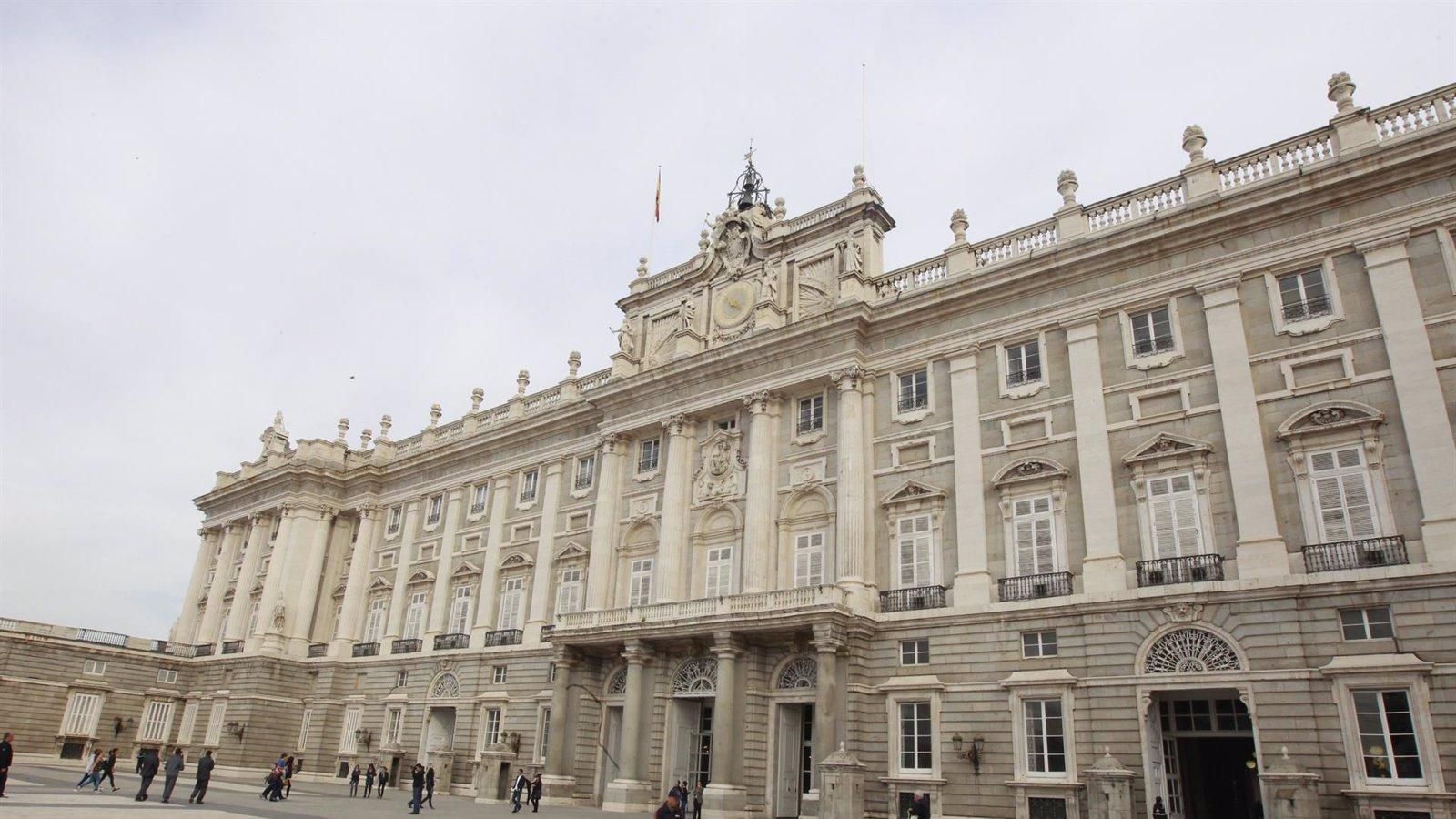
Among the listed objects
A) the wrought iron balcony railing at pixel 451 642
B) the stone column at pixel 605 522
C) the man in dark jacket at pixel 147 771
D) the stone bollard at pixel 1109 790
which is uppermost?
the stone column at pixel 605 522

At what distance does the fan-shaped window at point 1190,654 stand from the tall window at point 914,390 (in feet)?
30.9

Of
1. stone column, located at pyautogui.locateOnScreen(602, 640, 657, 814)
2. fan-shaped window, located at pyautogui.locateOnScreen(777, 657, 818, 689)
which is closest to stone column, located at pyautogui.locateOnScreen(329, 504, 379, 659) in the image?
stone column, located at pyautogui.locateOnScreen(602, 640, 657, 814)

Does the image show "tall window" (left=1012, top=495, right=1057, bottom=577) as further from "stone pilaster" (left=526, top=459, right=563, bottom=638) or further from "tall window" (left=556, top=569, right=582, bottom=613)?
"stone pilaster" (left=526, top=459, right=563, bottom=638)

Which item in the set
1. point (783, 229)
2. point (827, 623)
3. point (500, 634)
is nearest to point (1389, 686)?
point (827, 623)

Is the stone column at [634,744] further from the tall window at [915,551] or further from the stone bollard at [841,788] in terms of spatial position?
the tall window at [915,551]

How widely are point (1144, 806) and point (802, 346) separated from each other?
16080 mm

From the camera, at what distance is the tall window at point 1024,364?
26.4 m

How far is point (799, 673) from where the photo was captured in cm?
2777

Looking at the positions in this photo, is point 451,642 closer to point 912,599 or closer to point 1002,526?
point 912,599

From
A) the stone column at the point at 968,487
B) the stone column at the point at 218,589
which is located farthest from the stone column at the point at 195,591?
the stone column at the point at 968,487

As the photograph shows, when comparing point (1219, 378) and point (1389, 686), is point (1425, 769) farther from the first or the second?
point (1219, 378)

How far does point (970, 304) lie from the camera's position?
2803 centimetres

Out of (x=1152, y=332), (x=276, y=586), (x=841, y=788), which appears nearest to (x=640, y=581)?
(x=841, y=788)

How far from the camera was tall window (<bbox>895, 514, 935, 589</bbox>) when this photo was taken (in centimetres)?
2666
